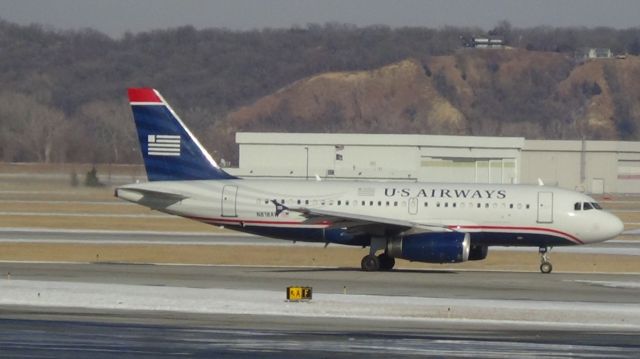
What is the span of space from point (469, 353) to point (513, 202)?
780 inches

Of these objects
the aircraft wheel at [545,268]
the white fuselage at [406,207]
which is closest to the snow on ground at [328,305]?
the aircraft wheel at [545,268]

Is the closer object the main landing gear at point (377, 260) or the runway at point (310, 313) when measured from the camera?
the runway at point (310, 313)

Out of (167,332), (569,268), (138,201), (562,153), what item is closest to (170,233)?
(138,201)

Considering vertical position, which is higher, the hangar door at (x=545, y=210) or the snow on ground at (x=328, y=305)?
the hangar door at (x=545, y=210)

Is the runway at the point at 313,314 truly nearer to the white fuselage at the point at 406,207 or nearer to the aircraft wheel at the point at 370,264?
the aircraft wheel at the point at 370,264

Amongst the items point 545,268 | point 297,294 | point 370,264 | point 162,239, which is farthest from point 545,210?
point 162,239

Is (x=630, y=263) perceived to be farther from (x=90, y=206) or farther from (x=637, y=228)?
(x=90, y=206)

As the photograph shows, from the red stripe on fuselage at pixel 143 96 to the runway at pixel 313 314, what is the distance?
6.18 m

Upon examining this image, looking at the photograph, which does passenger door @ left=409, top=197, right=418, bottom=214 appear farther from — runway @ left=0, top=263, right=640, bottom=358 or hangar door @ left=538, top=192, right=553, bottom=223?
hangar door @ left=538, top=192, right=553, bottom=223

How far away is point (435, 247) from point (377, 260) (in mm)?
2551

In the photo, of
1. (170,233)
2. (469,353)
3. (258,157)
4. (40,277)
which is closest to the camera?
(469,353)

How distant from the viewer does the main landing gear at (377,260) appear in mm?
41906

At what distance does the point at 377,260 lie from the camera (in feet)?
138

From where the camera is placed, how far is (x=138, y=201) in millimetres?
44000
